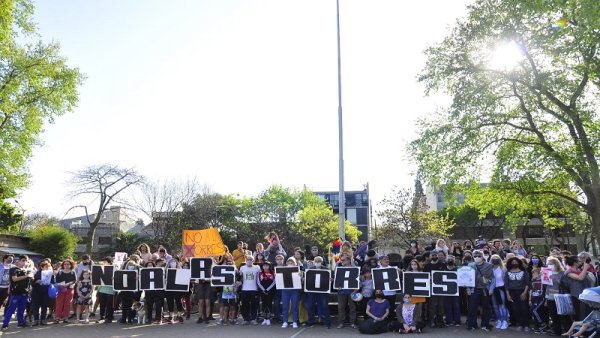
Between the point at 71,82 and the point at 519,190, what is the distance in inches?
1025

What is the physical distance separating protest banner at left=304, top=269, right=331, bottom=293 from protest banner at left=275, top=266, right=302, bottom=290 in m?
0.24

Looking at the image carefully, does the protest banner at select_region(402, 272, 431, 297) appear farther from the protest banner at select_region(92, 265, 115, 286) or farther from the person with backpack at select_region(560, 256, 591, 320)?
the protest banner at select_region(92, 265, 115, 286)

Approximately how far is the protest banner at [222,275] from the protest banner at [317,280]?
7.40 ft

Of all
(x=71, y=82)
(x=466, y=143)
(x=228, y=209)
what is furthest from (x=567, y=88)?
(x=228, y=209)

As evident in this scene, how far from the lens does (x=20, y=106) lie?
27.5m

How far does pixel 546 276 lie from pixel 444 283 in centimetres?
267

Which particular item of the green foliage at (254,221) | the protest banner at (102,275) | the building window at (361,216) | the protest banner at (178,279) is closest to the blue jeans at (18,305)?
the protest banner at (102,275)

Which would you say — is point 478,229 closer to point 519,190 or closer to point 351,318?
point 519,190

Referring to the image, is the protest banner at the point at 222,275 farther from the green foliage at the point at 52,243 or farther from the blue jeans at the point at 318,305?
the green foliage at the point at 52,243

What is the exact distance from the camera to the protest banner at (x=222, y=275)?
15.0 meters

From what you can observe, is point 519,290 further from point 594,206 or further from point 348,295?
point 594,206

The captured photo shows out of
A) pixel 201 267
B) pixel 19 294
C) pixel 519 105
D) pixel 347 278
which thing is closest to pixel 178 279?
pixel 201 267

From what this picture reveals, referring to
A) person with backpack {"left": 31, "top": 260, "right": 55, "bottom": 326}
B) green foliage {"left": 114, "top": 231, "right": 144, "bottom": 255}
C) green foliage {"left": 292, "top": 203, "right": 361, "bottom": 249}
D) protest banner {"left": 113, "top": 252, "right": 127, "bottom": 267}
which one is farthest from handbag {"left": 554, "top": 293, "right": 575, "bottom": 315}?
green foliage {"left": 114, "top": 231, "right": 144, "bottom": 255}

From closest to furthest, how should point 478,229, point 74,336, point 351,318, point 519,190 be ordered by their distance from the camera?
point 74,336
point 351,318
point 519,190
point 478,229
